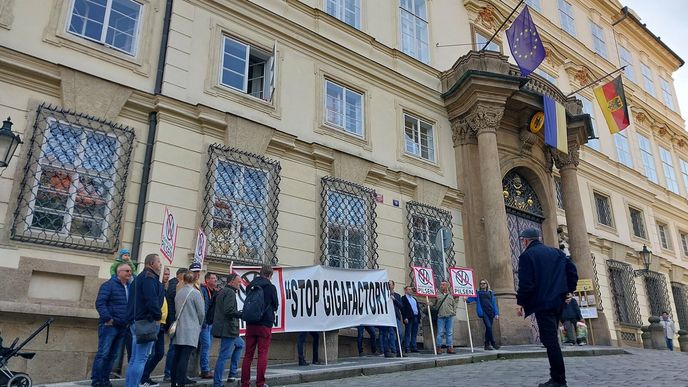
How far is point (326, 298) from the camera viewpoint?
10.5 metres

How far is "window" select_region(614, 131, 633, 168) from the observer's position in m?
24.8

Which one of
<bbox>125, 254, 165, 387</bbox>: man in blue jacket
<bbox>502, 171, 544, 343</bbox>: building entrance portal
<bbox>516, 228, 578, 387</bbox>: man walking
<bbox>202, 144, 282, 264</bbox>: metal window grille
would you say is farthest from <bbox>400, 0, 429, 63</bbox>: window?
<bbox>125, 254, 165, 387</bbox>: man in blue jacket

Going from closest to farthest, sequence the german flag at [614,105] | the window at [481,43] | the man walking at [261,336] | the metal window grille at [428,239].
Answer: the man walking at [261,336]
the metal window grille at [428,239]
the german flag at [614,105]
the window at [481,43]

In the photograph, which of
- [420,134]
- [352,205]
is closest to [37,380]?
[352,205]

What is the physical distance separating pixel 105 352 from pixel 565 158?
16973 mm

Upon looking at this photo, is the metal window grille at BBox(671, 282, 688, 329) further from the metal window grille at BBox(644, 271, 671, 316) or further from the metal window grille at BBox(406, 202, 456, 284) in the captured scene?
the metal window grille at BBox(406, 202, 456, 284)

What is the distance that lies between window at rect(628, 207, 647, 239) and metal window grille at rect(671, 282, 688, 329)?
2908 mm

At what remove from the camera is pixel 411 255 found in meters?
14.3

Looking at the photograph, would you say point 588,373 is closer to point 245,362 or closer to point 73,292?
point 245,362

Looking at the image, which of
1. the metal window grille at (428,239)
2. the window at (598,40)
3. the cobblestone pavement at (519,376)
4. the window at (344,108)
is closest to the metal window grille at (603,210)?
the window at (598,40)

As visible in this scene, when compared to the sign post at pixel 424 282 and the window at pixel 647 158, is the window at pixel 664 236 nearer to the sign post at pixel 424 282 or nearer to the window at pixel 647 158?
the window at pixel 647 158

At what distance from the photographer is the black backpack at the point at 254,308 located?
704cm

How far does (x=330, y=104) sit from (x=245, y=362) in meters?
Result: 8.68

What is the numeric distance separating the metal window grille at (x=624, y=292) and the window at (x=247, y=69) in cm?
1586
